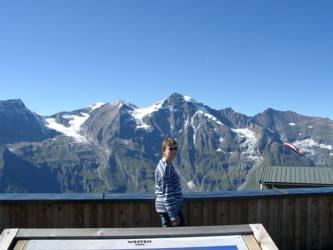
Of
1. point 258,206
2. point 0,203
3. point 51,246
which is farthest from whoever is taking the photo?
point 258,206

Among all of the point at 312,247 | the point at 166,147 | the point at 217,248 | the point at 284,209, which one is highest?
the point at 166,147

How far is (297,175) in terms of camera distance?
87.0 feet

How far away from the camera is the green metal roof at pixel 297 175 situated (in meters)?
25.8

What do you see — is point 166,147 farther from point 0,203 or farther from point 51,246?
point 0,203

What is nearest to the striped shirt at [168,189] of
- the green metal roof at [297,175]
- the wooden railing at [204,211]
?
the wooden railing at [204,211]

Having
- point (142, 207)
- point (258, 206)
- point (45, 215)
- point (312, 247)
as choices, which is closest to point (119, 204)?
point (142, 207)

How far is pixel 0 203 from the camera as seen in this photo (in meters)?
7.52

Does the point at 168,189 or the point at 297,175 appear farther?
the point at 297,175

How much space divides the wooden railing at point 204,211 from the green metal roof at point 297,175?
699 inches

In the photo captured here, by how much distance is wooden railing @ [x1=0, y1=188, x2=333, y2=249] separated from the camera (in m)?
7.58

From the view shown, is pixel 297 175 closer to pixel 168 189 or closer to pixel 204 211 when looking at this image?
pixel 204 211

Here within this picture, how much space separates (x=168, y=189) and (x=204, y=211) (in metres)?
1.81

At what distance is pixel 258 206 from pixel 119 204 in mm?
2418

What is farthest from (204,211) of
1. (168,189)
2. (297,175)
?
(297,175)
